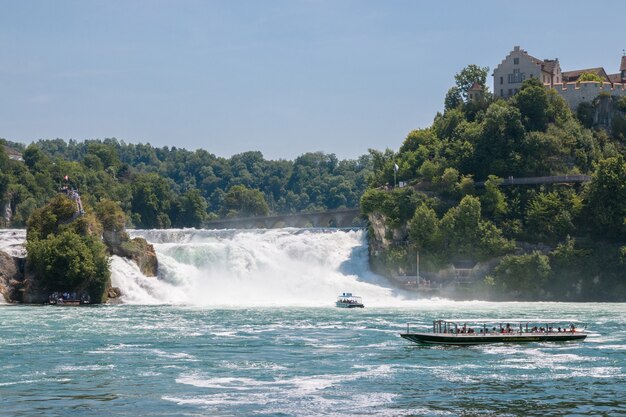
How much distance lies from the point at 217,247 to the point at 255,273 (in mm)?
5164

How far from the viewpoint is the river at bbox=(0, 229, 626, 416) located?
5262 centimetres

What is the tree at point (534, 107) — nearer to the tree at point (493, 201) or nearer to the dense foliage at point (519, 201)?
the dense foliage at point (519, 201)

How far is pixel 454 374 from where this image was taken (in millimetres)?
61594

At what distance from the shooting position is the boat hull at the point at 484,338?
74.5 meters

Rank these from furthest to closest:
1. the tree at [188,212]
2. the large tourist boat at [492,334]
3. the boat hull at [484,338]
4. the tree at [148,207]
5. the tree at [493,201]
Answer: the tree at [188,212], the tree at [148,207], the tree at [493,201], the large tourist boat at [492,334], the boat hull at [484,338]

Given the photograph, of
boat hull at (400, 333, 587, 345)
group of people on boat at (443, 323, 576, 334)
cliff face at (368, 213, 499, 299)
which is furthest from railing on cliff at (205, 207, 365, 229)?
boat hull at (400, 333, 587, 345)

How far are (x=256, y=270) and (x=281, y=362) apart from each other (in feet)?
211

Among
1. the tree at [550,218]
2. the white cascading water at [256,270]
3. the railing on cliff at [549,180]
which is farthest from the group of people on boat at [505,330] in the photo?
the railing on cliff at [549,180]

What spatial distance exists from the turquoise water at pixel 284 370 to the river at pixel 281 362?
9 cm

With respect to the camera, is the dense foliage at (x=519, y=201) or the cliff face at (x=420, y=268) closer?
the dense foliage at (x=519, y=201)

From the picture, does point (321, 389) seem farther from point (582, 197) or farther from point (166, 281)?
point (582, 197)

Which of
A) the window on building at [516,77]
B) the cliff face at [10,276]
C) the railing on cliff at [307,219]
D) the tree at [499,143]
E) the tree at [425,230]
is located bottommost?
the cliff face at [10,276]

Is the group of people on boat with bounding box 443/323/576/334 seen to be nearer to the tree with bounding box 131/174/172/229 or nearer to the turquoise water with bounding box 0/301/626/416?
the turquoise water with bounding box 0/301/626/416

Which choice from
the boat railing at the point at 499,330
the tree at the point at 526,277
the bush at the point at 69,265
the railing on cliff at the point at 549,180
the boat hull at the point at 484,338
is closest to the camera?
the boat hull at the point at 484,338
